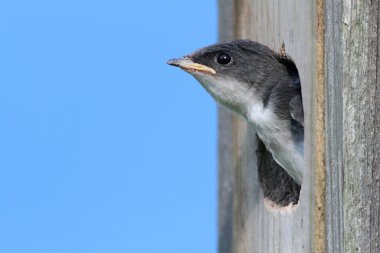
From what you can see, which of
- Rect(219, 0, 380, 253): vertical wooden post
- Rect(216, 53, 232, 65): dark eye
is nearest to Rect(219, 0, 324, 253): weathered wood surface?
Rect(219, 0, 380, 253): vertical wooden post

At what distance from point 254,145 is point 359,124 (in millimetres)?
920

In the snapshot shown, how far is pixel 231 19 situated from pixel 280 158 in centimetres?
72

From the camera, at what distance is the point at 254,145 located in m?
3.40

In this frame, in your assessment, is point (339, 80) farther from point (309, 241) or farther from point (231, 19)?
point (231, 19)

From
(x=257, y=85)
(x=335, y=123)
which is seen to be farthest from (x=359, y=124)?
(x=257, y=85)

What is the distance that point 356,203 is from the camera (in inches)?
98.6

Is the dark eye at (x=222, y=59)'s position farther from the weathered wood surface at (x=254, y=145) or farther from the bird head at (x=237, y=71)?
the weathered wood surface at (x=254, y=145)

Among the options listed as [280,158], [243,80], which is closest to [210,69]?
[243,80]

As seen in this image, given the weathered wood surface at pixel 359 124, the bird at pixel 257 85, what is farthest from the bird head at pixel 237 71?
the weathered wood surface at pixel 359 124

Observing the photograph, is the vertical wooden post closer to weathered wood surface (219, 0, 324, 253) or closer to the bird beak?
weathered wood surface (219, 0, 324, 253)

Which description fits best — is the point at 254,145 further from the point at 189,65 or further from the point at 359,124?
the point at 359,124

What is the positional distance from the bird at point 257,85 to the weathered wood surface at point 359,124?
49 centimetres

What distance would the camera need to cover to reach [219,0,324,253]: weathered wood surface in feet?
8.87

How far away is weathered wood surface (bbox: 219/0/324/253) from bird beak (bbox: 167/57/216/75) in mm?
195
